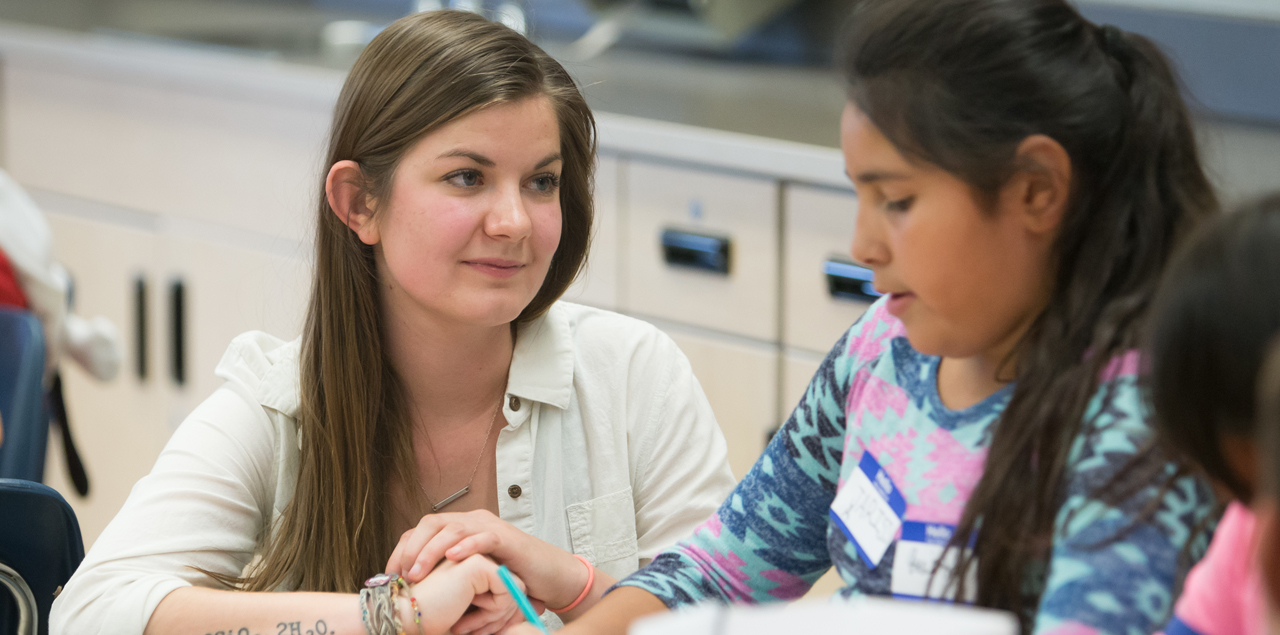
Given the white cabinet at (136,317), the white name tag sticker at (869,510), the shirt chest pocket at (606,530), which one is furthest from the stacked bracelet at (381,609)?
the white cabinet at (136,317)

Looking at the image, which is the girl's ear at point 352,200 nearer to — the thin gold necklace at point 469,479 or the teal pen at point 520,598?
the thin gold necklace at point 469,479

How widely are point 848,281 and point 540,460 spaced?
0.80 meters

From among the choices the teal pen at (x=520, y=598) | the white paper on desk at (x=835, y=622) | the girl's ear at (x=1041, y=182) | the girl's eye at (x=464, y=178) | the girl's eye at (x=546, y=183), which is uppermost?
the girl's ear at (x=1041, y=182)

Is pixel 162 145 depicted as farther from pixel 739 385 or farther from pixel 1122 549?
pixel 1122 549

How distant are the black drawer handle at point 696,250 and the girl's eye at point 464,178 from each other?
0.96 meters

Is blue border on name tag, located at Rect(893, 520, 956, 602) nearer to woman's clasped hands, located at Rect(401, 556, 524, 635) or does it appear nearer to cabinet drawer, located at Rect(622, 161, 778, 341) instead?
woman's clasped hands, located at Rect(401, 556, 524, 635)

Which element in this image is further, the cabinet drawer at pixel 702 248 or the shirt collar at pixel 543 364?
the cabinet drawer at pixel 702 248

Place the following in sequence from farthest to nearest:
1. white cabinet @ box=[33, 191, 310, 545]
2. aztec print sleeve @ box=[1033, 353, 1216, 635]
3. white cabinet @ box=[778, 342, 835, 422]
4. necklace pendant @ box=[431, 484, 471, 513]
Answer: white cabinet @ box=[33, 191, 310, 545], white cabinet @ box=[778, 342, 835, 422], necklace pendant @ box=[431, 484, 471, 513], aztec print sleeve @ box=[1033, 353, 1216, 635]

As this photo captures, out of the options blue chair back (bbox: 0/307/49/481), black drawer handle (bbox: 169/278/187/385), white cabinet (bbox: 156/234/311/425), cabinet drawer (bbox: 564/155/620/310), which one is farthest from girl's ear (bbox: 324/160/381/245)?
black drawer handle (bbox: 169/278/187/385)

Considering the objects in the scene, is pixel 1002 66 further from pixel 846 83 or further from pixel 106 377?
pixel 106 377

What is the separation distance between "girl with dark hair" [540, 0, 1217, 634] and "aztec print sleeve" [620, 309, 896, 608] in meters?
0.16

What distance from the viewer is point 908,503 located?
82cm

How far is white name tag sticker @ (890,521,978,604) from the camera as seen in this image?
79 centimetres

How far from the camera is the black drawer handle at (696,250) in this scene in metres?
2.07
